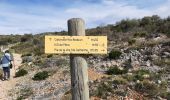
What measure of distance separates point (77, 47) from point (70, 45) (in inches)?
5.4

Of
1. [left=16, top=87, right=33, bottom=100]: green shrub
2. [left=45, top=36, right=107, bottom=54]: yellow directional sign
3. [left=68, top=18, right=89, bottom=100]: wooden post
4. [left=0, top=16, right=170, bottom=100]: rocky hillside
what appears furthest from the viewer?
[left=16, top=87, right=33, bottom=100]: green shrub

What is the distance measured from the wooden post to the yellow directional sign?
0.43 ft

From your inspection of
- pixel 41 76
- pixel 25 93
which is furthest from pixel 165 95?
pixel 41 76

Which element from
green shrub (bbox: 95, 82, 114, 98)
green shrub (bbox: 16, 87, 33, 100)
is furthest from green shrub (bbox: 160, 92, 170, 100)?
green shrub (bbox: 16, 87, 33, 100)

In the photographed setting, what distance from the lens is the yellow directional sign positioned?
8.41m

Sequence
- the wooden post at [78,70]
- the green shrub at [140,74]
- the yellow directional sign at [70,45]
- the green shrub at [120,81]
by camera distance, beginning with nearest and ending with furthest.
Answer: the yellow directional sign at [70,45] < the wooden post at [78,70] < the green shrub at [120,81] < the green shrub at [140,74]

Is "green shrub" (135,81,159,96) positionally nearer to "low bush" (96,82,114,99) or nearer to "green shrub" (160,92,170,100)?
"green shrub" (160,92,170,100)

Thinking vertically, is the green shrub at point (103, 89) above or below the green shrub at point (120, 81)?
below

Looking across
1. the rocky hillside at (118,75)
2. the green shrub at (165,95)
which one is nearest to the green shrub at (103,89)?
the rocky hillside at (118,75)

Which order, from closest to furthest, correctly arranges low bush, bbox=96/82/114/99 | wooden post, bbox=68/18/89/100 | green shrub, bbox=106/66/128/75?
wooden post, bbox=68/18/89/100 < low bush, bbox=96/82/114/99 < green shrub, bbox=106/66/128/75

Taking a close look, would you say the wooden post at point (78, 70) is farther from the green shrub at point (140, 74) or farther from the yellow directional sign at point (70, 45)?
the green shrub at point (140, 74)

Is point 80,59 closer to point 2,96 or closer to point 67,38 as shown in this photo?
point 67,38

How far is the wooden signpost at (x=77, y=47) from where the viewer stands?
8.45 meters

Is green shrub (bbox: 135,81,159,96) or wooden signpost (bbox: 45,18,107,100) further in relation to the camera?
green shrub (bbox: 135,81,159,96)
